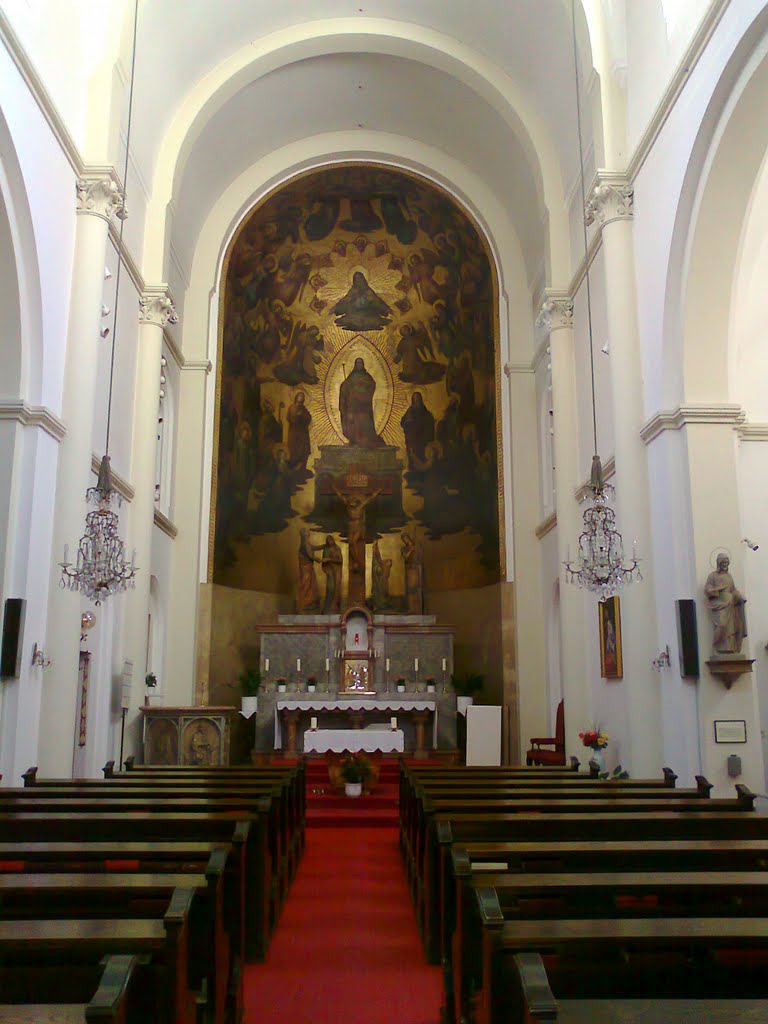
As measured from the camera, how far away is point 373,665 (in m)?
16.7

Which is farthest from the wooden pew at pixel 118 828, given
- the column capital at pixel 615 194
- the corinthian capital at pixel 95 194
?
the column capital at pixel 615 194

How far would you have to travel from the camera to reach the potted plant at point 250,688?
620 inches

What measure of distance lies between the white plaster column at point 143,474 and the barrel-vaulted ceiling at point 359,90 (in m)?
1.55

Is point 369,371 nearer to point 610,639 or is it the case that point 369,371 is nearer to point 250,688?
point 250,688

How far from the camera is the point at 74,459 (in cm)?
1005

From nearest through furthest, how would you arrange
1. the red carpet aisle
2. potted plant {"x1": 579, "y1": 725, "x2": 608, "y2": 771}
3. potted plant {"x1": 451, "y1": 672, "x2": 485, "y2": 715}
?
the red carpet aisle
potted plant {"x1": 579, "y1": 725, "x2": 608, "y2": 771}
potted plant {"x1": 451, "y1": 672, "x2": 485, "y2": 715}

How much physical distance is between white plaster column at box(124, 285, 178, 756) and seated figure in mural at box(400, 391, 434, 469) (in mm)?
6709

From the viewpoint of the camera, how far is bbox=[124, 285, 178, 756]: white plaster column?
12.6 metres

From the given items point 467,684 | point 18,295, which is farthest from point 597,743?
point 18,295

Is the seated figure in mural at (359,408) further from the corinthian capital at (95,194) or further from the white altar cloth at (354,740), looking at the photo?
the corinthian capital at (95,194)

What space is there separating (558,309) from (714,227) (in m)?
4.79

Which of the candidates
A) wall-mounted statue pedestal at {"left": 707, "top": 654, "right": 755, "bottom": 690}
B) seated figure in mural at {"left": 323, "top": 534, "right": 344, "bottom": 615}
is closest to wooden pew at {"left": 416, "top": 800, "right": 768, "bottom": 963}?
wall-mounted statue pedestal at {"left": 707, "top": 654, "right": 755, "bottom": 690}

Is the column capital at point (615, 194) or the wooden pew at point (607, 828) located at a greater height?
the column capital at point (615, 194)

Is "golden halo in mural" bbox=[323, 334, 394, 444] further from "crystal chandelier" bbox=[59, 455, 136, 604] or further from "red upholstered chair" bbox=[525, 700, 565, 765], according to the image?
"crystal chandelier" bbox=[59, 455, 136, 604]
